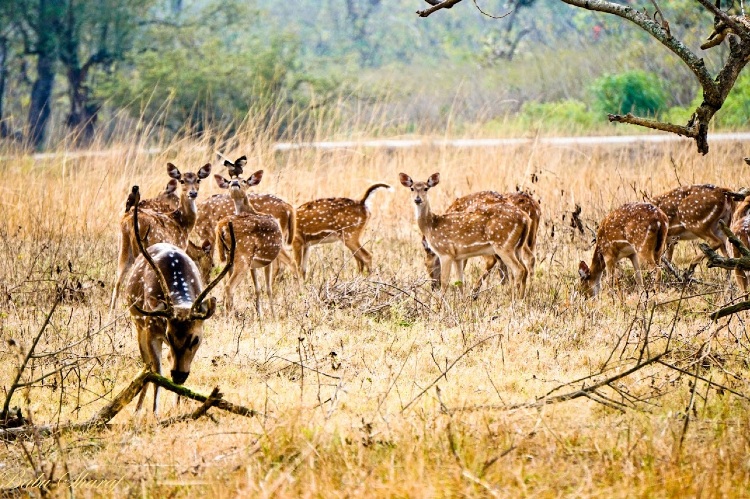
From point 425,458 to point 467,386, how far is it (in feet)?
5.66

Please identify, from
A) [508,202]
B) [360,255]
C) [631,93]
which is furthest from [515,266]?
[631,93]

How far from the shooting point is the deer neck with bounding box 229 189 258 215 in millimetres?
10680

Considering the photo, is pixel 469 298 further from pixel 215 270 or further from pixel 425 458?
pixel 425 458

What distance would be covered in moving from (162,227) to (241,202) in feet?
4.95

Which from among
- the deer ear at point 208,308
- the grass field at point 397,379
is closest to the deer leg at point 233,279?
the grass field at point 397,379

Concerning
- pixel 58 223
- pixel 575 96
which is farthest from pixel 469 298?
pixel 575 96

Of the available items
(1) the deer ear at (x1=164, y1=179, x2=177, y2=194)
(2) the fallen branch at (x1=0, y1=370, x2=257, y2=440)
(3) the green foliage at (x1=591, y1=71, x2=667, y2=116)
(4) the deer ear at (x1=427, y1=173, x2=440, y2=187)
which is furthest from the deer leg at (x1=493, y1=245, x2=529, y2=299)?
(3) the green foliage at (x1=591, y1=71, x2=667, y2=116)

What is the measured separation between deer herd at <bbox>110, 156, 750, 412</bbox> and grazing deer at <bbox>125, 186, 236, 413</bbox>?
178cm

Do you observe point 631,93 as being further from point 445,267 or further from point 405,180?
point 445,267

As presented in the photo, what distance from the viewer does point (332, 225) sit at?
447 inches

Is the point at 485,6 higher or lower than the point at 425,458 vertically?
higher

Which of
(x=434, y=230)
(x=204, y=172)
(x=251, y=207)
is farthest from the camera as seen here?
(x=251, y=207)

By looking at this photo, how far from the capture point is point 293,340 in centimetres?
821

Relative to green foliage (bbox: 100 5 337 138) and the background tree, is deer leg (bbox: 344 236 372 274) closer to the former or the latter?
the background tree
